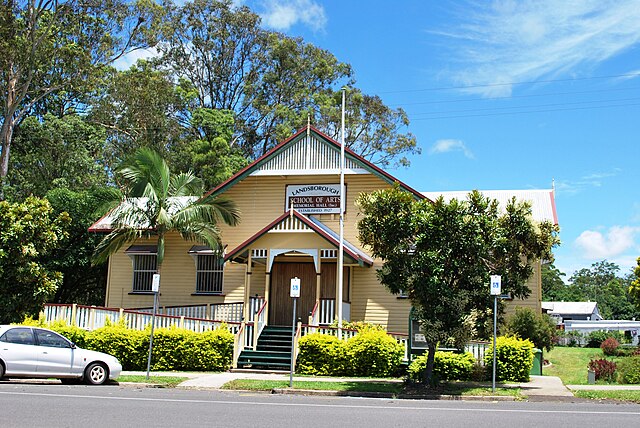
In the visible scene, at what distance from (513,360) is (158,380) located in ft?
30.9

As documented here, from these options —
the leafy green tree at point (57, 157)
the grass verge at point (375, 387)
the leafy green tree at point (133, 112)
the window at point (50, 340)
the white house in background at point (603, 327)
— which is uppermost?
the leafy green tree at point (133, 112)

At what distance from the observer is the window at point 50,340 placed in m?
16.9

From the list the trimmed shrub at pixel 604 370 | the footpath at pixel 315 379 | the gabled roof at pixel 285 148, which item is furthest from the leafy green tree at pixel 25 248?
the trimmed shrub at pixel 604 370

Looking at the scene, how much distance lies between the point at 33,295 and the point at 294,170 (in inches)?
429

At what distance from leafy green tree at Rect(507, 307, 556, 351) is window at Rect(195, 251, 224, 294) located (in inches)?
444

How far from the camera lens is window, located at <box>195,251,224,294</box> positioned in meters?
27.6

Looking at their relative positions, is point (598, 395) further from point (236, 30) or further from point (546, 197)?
point (236, 30)

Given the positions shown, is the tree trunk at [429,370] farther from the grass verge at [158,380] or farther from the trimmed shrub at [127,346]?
the trimmed shrub at [127,346]

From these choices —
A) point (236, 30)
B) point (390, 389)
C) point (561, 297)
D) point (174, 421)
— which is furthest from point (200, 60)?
point (561, 297)

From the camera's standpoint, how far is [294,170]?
1057 inches

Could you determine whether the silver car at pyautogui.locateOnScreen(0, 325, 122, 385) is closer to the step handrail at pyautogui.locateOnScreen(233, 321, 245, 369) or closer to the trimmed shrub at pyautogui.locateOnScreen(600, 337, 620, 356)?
the step handrail at pyautogui.locateOnScreen(233, 321, 245, 369)

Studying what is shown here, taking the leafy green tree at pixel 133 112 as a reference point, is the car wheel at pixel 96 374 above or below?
below

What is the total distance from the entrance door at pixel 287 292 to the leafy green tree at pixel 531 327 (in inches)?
286

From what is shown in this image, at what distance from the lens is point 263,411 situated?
12602mm
